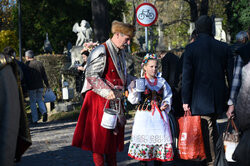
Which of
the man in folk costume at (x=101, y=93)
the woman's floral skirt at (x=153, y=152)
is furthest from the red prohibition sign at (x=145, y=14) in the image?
the man in folk costume at (x=101, y=93)

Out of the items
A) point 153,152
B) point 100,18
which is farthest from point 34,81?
point 153,152

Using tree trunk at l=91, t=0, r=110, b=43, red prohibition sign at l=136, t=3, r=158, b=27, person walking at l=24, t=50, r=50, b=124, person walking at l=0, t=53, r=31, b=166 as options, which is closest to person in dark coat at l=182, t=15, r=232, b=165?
person walking at l=0, t=53, r=31, b=166

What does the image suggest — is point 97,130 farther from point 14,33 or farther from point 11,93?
point 14,33

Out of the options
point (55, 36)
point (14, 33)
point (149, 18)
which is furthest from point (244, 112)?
point (14, 33)

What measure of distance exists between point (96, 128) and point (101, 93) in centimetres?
43

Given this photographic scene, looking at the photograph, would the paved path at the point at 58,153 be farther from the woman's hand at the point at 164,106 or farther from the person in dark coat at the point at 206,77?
the person in dark coat at the point at 206,77

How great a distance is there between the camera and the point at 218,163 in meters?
3.96

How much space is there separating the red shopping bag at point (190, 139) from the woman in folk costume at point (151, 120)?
196 millimetres

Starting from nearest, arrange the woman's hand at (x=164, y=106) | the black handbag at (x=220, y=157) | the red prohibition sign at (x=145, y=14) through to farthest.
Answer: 1. the black handbag at (x=220, y=157)
2. the woman's hand at (x=164, y=106)
3. the red prohibition sign at (x=145, y=14)

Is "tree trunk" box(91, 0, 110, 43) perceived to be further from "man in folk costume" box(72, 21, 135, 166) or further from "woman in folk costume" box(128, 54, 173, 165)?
"man in folk costume" box(72, 21, 135, 166)

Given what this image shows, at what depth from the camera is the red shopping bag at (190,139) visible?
205 inches

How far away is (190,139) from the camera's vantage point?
207 inches

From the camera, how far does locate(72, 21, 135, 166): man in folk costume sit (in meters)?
4.46

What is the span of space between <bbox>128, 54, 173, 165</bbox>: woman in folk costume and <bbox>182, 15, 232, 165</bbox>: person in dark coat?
411 millimetres
